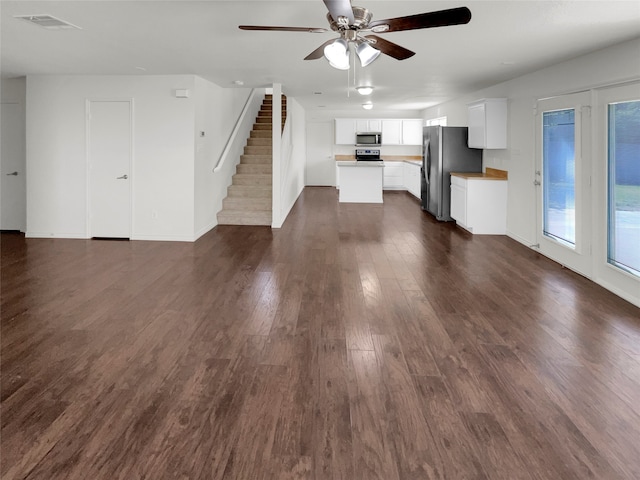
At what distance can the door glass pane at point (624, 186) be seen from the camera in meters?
4.27

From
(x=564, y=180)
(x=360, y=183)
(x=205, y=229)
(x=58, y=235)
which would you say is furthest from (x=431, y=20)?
(x=360, y=183)

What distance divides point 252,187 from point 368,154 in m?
6.00

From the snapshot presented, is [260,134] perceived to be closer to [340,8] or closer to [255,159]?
[255,159]

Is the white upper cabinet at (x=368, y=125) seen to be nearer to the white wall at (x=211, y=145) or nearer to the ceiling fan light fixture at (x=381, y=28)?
the white wall at (x=211, y=145)

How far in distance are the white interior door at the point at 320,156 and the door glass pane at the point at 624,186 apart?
10916mm

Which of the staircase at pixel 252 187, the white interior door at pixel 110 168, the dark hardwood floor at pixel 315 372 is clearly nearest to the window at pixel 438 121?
the staircase at pixel 252 187

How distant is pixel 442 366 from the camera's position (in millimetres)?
3008

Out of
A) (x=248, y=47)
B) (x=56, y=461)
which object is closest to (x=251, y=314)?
(x=56, y=461)

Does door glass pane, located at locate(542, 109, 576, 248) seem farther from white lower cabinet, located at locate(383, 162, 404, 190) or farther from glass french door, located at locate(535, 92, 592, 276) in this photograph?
white lower cabinet, located at locate(383, 162, 404, 190)

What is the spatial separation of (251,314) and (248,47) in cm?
273

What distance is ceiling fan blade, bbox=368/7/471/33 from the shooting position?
2.65 m

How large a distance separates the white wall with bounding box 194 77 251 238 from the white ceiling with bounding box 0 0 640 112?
0.48 metres

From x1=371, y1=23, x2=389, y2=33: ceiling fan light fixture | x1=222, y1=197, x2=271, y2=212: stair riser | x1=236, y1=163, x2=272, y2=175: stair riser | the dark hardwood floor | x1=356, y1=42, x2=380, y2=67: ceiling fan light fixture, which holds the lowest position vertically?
the dark hardwood floor

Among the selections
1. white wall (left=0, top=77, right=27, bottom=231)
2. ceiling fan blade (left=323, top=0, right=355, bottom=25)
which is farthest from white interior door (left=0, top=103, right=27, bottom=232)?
ceiling fan blade (left=323, top=0, right=355, bottom=25)
